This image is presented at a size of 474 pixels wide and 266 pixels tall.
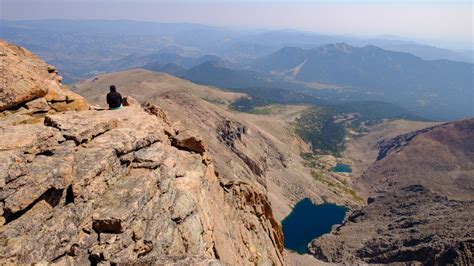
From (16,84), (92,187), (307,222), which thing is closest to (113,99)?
(16,84)

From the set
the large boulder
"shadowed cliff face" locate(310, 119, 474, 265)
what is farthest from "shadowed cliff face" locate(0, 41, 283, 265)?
"shadowed cliff face" locate(310, 119, 474, 265)

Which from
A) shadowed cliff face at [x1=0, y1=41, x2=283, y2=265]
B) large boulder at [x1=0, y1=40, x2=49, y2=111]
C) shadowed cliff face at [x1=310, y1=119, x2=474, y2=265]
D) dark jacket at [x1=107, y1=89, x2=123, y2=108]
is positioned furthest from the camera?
shadowed cliff face at [x1=310, y1=119, x2=474, y2=265]

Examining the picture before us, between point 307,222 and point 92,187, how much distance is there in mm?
146472

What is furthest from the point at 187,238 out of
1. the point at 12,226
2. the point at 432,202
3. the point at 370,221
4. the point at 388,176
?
the point at 388,176

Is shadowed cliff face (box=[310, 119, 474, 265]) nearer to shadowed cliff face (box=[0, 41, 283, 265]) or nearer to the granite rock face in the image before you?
shadowed cliff face (box=[0, 41, 283, 265])

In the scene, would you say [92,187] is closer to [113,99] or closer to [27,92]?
[27,92]

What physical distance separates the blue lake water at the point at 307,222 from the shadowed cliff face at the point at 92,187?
112 m

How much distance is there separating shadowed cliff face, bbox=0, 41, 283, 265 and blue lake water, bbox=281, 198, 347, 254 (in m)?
112

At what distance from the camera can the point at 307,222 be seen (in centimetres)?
16125

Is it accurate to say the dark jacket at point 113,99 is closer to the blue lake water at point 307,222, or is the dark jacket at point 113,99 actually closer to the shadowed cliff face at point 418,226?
the shadowed cliff face at point 418,226

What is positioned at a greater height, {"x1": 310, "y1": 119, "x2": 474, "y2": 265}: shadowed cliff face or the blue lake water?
{"x1": 310, "y1": 119, "x2": 474, "y2": 265}: shadowed cliff face

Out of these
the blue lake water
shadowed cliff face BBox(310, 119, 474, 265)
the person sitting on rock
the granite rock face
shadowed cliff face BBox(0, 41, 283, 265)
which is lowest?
the blue lake water

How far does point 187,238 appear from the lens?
91.8 feet

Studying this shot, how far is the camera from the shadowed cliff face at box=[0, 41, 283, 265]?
21953 mm
